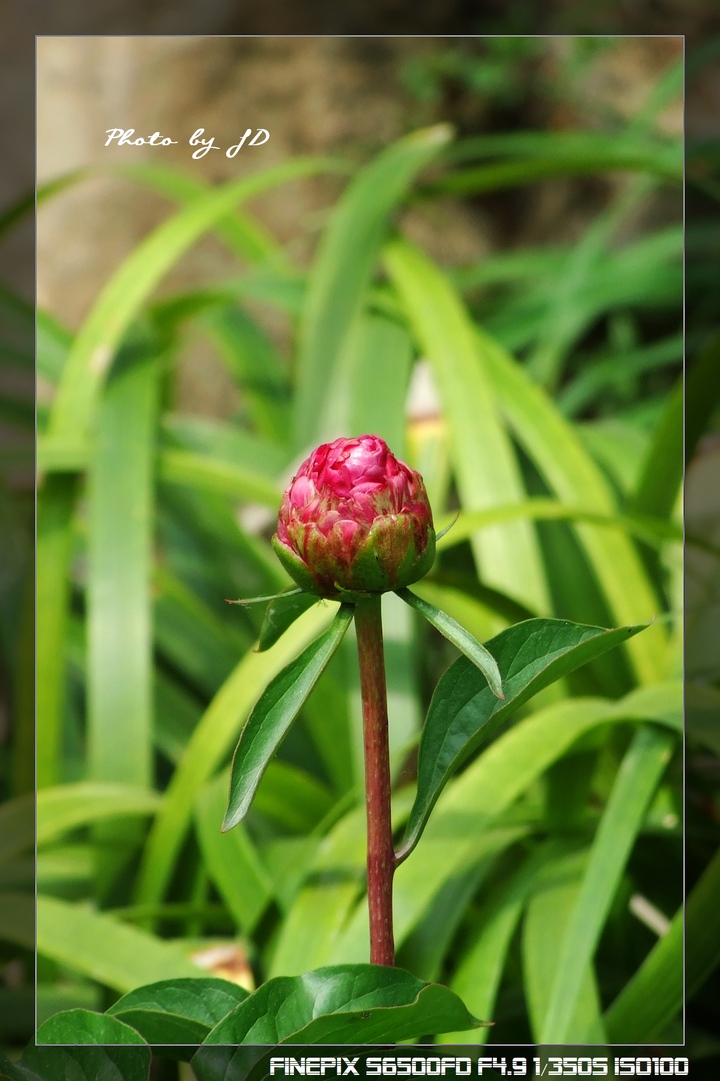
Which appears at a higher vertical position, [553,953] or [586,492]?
[586,492]

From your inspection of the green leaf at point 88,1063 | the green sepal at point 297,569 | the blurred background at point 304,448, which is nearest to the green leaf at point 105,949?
the blurred background at point 304,448

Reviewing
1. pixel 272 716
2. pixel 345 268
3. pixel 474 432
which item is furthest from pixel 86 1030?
pixel 345 268

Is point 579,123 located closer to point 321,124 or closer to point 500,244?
point 500,244

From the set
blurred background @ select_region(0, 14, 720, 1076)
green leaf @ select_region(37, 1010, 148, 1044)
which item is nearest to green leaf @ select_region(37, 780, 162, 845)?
blurred background @ select_region(0, 14, 720, 1076)

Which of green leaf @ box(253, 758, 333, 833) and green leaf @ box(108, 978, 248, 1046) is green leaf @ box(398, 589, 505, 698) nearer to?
green leaf @ box(108, 978, 248, 1046)

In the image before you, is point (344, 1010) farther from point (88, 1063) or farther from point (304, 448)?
point (304, 448)

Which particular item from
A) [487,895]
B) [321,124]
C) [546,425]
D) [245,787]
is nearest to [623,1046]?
[487,895]

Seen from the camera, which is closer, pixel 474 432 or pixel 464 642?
pixel 464 642
